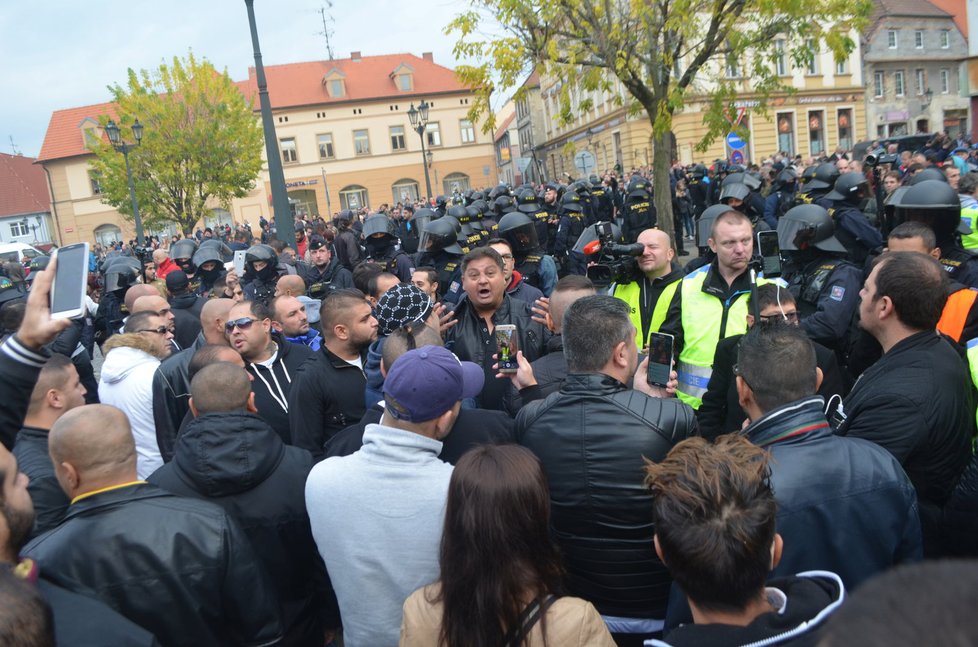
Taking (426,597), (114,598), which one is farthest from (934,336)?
(114,598)

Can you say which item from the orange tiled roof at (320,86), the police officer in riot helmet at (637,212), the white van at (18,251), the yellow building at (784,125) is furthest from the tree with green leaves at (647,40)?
the orange tiled roof at (320,86)

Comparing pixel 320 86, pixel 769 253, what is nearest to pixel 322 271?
pixel 769 253

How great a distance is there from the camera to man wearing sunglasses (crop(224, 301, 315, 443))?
440 cm

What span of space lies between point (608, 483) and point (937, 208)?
12.2ft

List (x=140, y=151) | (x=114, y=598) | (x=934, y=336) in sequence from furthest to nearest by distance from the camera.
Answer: (x=140, y=151), (x=934, y=336), (x=114, y=598)

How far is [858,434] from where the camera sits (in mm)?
2646

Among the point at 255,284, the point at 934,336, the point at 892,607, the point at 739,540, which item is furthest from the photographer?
the point at 255,284

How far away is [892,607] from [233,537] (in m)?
2.27

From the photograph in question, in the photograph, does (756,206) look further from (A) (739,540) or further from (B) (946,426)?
(A) (739,540)

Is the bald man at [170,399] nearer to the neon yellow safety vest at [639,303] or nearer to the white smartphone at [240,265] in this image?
the neon yellow safety vest at [639,303]

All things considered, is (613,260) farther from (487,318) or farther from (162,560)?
(162,560)

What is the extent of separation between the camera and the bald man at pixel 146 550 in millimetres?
2316

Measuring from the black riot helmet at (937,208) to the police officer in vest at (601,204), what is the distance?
30.1ft

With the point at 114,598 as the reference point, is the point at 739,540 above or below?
above
